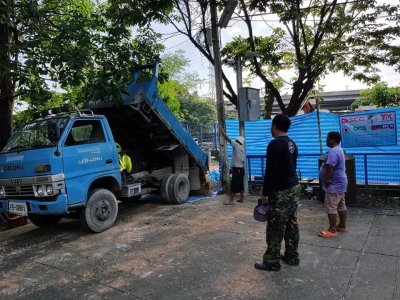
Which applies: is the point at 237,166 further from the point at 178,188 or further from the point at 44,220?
the point at 44,220

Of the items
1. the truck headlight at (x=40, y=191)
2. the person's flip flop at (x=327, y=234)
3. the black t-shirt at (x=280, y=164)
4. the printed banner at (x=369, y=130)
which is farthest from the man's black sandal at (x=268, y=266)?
the printed banner at (x=369, y=130)

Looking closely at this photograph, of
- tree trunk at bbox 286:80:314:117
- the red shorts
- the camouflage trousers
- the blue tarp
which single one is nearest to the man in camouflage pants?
the camouflage trousers

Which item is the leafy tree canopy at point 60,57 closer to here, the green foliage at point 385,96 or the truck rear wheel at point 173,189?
the truck rear wheel at point 173,189

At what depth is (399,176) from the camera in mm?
7711

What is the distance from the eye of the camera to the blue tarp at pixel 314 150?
25.6 feet

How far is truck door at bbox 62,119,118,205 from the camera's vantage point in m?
5.74

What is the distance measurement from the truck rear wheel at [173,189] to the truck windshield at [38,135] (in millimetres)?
2905

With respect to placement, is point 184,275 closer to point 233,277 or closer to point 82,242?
point 233,277

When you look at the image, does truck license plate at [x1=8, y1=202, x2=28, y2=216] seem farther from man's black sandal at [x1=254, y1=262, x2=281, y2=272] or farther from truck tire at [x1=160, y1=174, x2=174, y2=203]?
man's black sandal at [x1=254, y1=262, x2=281, y2=272]

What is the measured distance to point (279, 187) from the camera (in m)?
4.13

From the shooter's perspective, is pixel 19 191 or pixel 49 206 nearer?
pixel 49 206

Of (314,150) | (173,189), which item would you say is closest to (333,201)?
(173,189)

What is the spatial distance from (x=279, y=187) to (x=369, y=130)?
504 centimetres

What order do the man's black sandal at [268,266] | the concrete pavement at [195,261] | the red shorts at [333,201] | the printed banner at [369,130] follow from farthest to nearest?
1. the printed banner at [369,130]
2. the red shorts at [333,201]
3. the man's black sandal at [268,266]
4. the concrete pavement at [195,261]
